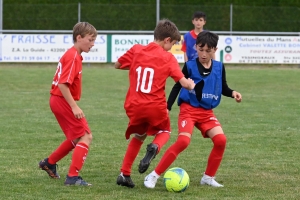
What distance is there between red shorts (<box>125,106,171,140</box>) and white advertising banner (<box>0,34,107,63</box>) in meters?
16.2

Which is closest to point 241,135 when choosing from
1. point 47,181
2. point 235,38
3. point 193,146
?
point 193,146

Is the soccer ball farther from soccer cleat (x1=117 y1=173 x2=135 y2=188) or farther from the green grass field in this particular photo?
soccer cleat (x1=117 y1=173 x2=135 y2=188)

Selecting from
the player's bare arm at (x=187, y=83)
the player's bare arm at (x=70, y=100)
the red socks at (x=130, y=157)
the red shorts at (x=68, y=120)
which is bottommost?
the red socks at (x=130, y=157)

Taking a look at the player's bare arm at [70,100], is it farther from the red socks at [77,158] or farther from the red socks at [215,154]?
the red socks at [215,154]

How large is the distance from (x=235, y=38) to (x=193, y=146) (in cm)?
1466

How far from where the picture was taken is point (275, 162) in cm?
691

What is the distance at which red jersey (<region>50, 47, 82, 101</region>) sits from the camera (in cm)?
550

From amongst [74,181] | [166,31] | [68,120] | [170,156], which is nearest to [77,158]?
[74,181]

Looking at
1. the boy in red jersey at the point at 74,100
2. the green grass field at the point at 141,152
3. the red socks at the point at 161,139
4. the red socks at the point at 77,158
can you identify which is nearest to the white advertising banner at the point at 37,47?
the green grass field at the point at 141,152

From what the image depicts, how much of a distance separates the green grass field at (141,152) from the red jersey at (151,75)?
0.80 meters

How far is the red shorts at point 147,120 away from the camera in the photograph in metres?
5.43

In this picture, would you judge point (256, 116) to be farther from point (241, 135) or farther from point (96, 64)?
point (96, 64)

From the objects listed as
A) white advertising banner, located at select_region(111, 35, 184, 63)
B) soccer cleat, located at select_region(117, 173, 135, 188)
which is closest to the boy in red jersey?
soccer cleat, located at select_region(117, 173, 135, 188)

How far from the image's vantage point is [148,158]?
532 cm
